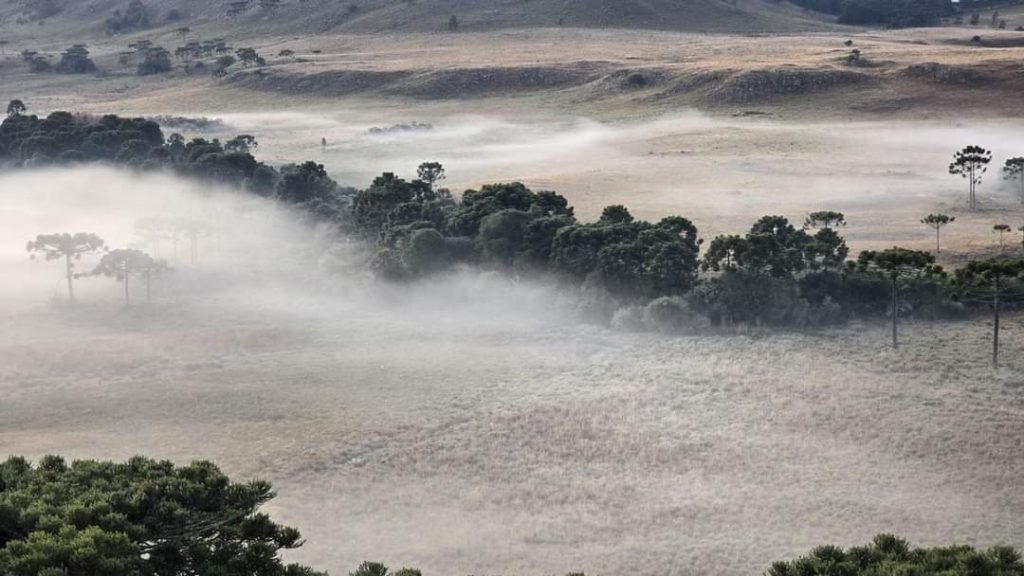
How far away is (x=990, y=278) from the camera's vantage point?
4419 centimetres

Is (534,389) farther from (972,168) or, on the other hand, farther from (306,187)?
(972,168)

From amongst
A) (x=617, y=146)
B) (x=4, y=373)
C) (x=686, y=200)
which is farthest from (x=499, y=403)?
(x=617, y=146)

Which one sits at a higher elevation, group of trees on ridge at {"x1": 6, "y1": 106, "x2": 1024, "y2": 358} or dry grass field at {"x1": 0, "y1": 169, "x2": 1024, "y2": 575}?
group of trees on ridge at {"x1": 6, "y1": 106, "x2": 1024, "y2": 358}

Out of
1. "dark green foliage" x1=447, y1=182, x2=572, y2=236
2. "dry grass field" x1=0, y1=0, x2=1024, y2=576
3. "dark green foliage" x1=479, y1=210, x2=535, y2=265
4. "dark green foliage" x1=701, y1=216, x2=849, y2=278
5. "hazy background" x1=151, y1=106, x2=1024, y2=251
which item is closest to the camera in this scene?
"dry grass field" x1=0, y1=0, x2=1024, y2=576

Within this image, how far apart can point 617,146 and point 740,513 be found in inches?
3032

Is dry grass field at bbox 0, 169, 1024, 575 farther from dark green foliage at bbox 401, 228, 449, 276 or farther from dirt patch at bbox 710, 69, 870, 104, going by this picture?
dirt patch at bbox 710, 69, 870, 104

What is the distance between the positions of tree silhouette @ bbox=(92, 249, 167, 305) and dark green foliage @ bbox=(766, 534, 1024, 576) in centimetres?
4221

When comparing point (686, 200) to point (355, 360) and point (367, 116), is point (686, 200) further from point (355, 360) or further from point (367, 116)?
point (367, 116)

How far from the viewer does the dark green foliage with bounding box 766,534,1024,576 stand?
17891 millimetres

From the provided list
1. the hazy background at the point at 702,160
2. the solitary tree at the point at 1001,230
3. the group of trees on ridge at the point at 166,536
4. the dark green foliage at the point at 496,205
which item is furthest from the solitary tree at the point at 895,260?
the group of trees on ridge at the point at 166,536

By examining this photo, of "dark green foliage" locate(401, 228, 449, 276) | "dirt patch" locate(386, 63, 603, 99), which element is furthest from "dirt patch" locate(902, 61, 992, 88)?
"dark green foliage" locate(401, 228, 449, 276)

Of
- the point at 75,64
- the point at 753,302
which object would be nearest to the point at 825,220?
the point at 753,302

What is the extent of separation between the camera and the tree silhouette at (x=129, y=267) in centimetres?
5559

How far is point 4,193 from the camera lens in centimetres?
8544
